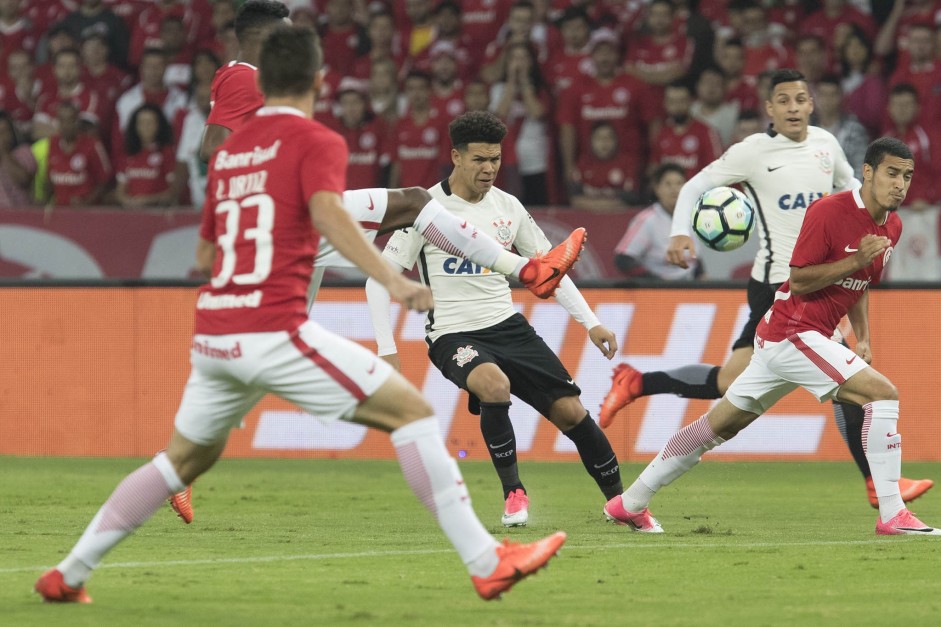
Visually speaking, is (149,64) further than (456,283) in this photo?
Yes

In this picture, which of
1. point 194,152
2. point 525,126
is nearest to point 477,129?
point 525,126

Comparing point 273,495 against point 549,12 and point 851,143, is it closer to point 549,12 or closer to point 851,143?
point 851,143

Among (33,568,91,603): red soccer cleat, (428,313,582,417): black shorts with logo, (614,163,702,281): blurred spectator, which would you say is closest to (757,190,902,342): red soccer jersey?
(428,313,582,417): black shorts with logo

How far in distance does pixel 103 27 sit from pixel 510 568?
13490 millimetres

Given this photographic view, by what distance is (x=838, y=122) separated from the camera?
45.8 feet

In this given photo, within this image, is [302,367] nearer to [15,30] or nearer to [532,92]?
[532,92]

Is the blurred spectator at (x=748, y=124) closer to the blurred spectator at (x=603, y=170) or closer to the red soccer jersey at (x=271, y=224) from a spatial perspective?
the blurred spectator at (x=603, y=170)

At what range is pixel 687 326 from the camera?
1259 cm

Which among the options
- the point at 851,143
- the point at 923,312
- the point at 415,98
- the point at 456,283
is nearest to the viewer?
the point at 456,283

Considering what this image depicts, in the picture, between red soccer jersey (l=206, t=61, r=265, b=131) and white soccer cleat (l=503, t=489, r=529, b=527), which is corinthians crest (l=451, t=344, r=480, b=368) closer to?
white soccer cleat (l=503, t=489, r=529, b=527)

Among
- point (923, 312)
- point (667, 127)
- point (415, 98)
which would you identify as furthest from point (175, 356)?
point (923, 312)

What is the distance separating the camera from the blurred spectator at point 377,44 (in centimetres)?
1631

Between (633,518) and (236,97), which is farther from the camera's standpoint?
(633,518)

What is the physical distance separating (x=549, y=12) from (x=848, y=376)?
9.13m
